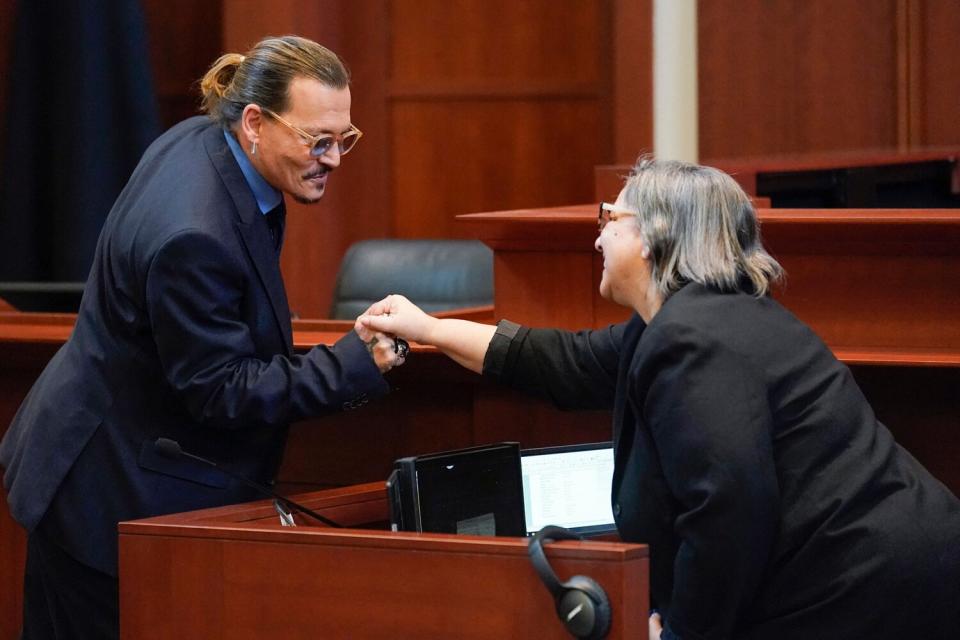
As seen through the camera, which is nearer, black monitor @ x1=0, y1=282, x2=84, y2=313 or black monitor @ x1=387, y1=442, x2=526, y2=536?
black monitor @ x1=387, y1=442, x2=526, y2=536

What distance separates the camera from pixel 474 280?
13.5 ft

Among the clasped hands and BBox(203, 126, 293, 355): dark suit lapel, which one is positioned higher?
BBox(203, 126, 293, 355): dark suit lapel

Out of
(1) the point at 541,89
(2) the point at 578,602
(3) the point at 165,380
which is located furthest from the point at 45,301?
(2) the point at 578,602

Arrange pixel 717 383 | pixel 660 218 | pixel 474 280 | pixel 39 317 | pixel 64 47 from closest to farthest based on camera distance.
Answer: pixel 717 383 < pixel 660 218 < pixel 39 317 < pixel 474 280 < pixel 64 47

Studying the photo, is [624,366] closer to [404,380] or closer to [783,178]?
[404,380]

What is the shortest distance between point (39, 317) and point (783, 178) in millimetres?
2162

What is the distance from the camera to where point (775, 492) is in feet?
5.76

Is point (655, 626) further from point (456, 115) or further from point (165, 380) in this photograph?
point (456, 115)

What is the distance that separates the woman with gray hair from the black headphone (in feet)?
0.48

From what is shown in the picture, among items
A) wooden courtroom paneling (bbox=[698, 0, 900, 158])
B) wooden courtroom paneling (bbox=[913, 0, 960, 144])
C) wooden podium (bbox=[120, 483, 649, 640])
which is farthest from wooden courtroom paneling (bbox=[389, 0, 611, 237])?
wooden podium (bbox=[120, 483, 649, 640])

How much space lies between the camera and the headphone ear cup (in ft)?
5.53

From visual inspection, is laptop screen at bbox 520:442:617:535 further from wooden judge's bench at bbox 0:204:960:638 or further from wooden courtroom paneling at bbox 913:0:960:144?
wooden courtroom paneling at bbox 913:0:960:144

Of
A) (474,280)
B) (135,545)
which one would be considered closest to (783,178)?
(474,280)

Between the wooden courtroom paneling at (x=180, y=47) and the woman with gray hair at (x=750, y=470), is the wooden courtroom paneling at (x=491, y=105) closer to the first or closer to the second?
the wooden courtroom paneling at (x=180, y=47)
